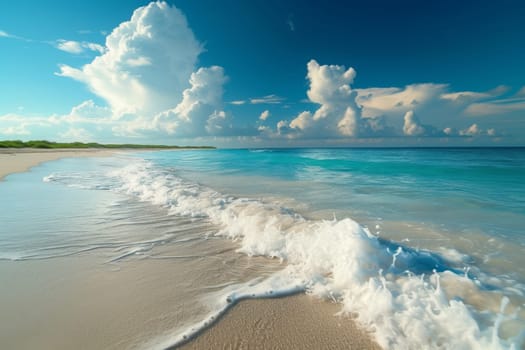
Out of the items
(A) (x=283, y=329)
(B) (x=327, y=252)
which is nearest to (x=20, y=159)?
(B) (x=327, y=252)

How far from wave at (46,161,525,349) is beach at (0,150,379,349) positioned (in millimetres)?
196

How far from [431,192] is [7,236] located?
1398cm

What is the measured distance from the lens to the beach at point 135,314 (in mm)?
2127

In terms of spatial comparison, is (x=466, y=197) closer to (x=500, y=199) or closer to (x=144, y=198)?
(x=500, y=199)

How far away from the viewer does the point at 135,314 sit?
96.3 inches

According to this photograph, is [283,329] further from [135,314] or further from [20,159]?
[20,159]

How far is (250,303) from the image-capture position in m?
Result: 2.70

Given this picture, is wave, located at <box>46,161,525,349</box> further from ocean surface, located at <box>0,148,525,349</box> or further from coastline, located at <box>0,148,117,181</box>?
coastline, located at <box>0,148,117,181</box>

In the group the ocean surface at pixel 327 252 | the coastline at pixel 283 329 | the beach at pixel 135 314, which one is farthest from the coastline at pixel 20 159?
the coastline at pixel 283 329

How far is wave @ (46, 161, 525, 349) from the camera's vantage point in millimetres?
2124

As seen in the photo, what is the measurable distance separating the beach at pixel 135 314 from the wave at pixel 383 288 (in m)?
0.20

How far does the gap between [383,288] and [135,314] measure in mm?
2878

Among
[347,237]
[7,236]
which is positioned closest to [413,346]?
[347,237]

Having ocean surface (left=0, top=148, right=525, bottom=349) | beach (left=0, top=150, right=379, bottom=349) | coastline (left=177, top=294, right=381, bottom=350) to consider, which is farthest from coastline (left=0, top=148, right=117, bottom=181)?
coastline (left=177, top=294, right=381, bottom=350)
